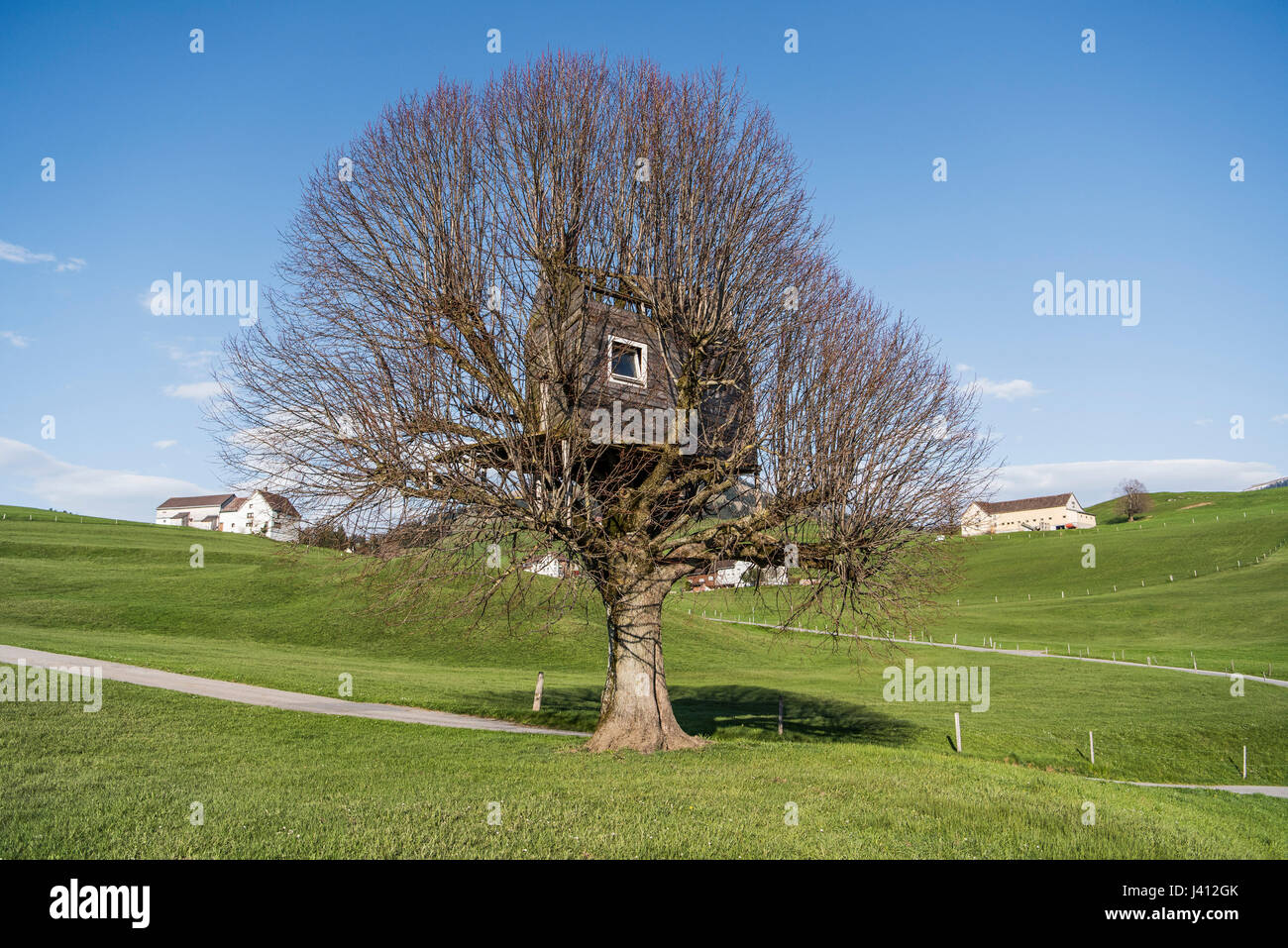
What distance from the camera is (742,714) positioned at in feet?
95.7

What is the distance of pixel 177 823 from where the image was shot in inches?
340

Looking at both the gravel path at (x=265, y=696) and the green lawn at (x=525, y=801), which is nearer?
the green lawn at (x=525, y=801)

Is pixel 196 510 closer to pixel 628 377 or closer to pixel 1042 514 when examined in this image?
pixel 628 377

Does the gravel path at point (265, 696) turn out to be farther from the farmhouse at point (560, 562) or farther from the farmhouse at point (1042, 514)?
the farmhouse at point (1042, 514)

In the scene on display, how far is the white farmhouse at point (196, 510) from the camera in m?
157

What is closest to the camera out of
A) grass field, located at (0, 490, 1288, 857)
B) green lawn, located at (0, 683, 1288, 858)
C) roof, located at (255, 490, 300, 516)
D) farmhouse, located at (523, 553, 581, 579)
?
green lawn, located at (0, 683, 1288, 858)

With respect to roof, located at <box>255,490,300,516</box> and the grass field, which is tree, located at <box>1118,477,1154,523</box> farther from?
roof, located at <box>255,490,300,516</box>

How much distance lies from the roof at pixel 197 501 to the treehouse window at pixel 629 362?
167025 mm

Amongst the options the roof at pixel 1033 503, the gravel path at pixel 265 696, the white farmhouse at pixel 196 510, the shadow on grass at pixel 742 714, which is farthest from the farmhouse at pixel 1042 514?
the white farmhouse at pixel 196 510

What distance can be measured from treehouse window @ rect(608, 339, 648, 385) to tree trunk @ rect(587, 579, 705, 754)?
445 centimetres

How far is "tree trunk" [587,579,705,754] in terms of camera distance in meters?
15.8

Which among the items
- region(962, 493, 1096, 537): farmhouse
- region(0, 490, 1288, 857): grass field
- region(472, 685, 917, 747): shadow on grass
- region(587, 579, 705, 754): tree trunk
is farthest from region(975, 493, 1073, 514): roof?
region(587, 579, 705, 754): tree trunk
